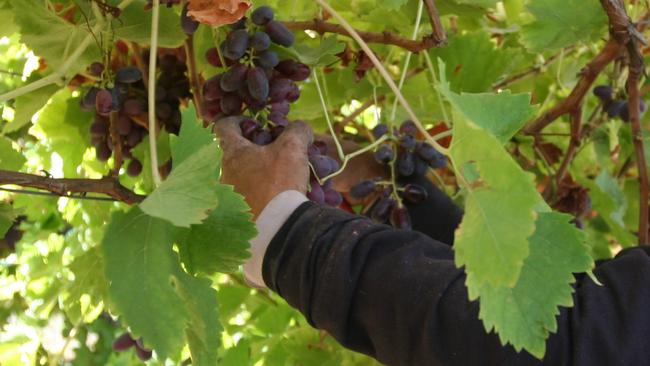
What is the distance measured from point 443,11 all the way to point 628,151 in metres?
0.53

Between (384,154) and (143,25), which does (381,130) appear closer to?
(384,154)

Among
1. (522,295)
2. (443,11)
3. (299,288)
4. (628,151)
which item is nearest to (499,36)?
(628,151)

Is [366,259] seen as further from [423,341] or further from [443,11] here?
[443,11]

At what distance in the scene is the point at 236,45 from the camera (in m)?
0.81

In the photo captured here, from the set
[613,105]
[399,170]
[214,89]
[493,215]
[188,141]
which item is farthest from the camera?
[613,105]

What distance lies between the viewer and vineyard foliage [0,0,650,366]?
22.2 inches

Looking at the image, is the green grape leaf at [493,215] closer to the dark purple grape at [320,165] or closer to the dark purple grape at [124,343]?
the dark purple grape at [320,165]

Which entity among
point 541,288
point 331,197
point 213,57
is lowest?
point 331,197

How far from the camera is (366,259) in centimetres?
Answer: 80

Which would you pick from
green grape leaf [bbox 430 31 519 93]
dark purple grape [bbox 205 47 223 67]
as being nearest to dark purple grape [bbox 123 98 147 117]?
dark purple grape [bbox 205 47 223 67]

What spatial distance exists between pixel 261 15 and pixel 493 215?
1.27ft

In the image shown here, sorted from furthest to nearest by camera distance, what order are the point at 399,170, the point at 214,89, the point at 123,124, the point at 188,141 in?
the point at 399,170, the point at 123,124, the point at 214,89, the point at 188,141

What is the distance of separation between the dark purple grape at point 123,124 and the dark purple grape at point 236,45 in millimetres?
203

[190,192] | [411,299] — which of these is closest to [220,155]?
[190,192]
